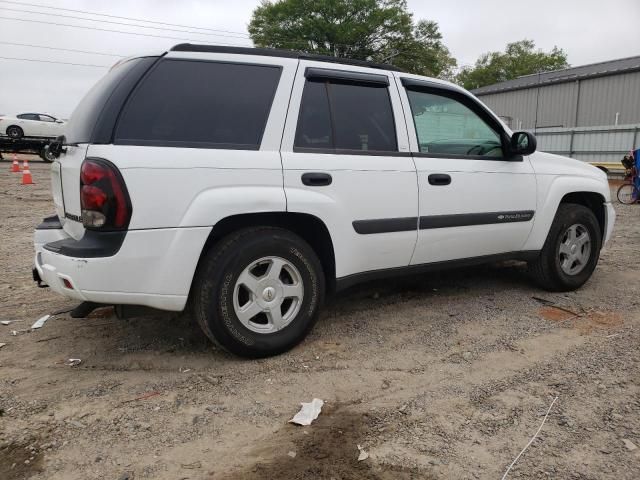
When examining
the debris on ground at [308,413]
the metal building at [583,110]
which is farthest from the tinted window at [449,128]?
the metal building at [583,110]

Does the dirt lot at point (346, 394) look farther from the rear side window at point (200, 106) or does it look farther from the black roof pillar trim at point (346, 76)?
the black roof pillar trim at point (346, 76)

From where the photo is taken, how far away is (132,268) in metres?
2.76

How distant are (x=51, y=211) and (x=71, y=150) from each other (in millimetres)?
7469

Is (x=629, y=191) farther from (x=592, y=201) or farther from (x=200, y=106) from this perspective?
(x=200, y=106)

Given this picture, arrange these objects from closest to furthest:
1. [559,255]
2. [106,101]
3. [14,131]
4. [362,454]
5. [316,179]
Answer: [362,454] → [106,101] → [316,179] → [559,255] → [14,131]

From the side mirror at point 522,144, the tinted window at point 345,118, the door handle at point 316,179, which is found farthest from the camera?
the side mirror at point 522,144

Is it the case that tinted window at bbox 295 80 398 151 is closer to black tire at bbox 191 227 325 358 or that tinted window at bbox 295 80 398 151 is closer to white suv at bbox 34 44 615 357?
white suv at bbox 34 44 615 357

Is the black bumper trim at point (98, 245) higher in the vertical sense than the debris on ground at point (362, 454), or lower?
higher

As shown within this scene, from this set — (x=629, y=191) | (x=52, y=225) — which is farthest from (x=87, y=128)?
(x=629, y=191)

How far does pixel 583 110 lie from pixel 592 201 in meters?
22.8

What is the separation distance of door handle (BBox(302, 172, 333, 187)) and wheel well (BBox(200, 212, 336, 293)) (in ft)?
0.66

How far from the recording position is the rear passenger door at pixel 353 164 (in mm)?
3248

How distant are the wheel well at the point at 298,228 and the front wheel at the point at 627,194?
11.5 metres

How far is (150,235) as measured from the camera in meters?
2.77
